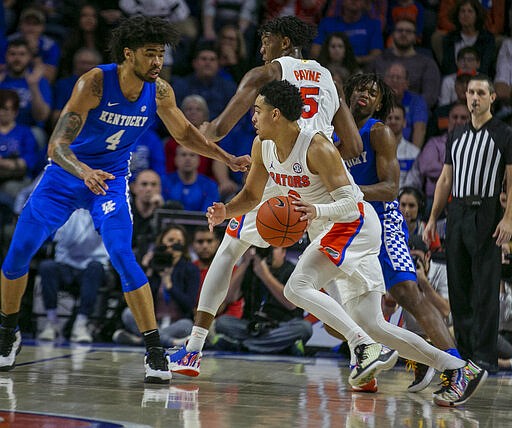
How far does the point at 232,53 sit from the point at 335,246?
17.4 ft

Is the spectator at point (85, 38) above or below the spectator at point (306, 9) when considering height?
below

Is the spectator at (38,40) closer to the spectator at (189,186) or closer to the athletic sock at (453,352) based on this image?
the spectator at (189,186)

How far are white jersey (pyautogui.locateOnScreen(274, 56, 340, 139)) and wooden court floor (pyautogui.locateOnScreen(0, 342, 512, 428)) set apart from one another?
150 centimetres

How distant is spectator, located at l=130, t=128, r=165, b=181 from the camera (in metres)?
8.56

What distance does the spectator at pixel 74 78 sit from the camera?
9445 millimetres

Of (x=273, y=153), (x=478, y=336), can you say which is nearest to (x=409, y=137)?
(x=478, y=336)

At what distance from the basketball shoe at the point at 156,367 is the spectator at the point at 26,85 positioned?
485 centimetres

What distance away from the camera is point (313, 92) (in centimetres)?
529

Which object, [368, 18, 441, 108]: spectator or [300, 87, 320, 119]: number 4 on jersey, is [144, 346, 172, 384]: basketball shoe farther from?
[368, 18, 441, 108]: spectator

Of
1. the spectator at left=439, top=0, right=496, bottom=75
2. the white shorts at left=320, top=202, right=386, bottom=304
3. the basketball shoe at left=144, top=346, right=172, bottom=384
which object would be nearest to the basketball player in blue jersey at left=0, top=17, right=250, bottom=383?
the basketball shoe at left=144, top=346, right=172, bottom=384

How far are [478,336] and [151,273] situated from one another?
8.81ft

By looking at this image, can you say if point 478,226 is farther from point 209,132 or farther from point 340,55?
point 340,55

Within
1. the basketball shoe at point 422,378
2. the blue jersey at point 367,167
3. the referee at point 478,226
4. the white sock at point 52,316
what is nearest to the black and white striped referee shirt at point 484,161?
the referee at point 478,226

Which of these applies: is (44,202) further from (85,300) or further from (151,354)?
(85,300)
